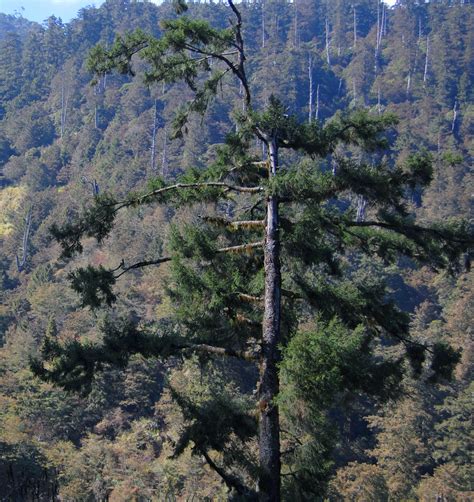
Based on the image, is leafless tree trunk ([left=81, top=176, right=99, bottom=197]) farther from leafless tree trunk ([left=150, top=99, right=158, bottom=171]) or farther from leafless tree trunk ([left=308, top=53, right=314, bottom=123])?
leafless tree trunk ([left=308, top=53, right=314, bottom=123])

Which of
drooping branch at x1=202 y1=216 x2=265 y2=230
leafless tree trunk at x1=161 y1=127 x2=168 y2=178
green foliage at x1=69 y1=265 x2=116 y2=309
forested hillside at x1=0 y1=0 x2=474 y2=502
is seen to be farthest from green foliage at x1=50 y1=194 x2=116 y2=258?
leafless tree trunk at x1=161 y1=127 x2=168 y2=178

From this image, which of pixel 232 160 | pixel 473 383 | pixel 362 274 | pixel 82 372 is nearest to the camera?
pixel 82 372

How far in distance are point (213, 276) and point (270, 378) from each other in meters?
1.37

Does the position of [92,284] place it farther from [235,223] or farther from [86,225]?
[235,223]

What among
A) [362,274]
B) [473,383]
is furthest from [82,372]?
[362,274]

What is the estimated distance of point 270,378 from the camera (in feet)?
18.8

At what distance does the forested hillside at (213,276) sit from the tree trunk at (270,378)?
0.65 ft

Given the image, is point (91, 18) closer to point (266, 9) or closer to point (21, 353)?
point (266, 9)

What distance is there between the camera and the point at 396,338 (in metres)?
6.62

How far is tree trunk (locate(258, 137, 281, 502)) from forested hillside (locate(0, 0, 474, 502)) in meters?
0.20

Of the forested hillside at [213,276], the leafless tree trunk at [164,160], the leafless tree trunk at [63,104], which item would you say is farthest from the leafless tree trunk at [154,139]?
the leafless tree trunk at [63,104]

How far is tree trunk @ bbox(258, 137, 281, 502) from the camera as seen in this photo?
5629mm

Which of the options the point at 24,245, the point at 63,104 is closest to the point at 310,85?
the point at 63,104

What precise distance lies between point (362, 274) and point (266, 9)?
67928mm
